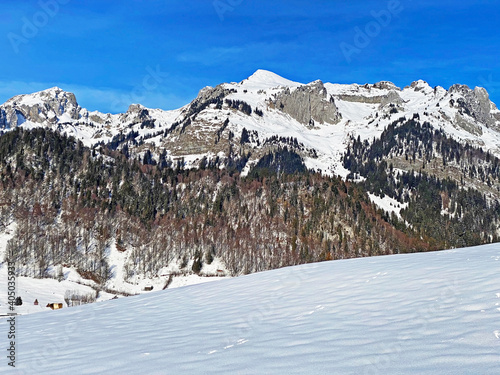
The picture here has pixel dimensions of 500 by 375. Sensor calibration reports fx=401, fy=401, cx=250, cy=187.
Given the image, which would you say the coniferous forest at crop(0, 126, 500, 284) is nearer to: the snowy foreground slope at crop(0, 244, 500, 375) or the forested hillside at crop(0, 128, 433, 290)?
the forested hillside at crop(0, 128, 433, 290)

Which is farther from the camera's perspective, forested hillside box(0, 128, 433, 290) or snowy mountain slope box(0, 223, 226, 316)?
forested hillside box(0, 128, 433, 290)

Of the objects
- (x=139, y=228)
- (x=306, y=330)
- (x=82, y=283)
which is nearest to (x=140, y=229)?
(x=139, y=228)

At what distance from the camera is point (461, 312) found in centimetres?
1207

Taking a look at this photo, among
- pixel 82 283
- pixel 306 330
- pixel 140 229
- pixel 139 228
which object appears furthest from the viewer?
pixel 139 228

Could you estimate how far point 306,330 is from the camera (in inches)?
494

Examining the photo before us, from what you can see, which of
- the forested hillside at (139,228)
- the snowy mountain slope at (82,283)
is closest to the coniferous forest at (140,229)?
the forested hillside at (139,228)

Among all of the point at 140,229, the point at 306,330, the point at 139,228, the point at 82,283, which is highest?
the point at 139,228

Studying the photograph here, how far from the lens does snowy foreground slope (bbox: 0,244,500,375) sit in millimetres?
9320

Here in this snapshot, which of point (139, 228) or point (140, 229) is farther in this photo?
point (139, 228)

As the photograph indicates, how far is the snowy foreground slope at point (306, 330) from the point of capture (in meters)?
9.32

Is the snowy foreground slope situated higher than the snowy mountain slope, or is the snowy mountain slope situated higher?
the snowy foreground slope

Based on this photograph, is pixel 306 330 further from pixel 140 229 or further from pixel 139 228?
pixel 139 228

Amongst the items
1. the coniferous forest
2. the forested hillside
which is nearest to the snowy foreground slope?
the forested hillside

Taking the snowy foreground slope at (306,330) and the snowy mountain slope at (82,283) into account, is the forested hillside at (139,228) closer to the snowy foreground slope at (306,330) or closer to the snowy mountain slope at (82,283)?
the snowy mountain slope at (82,283)
